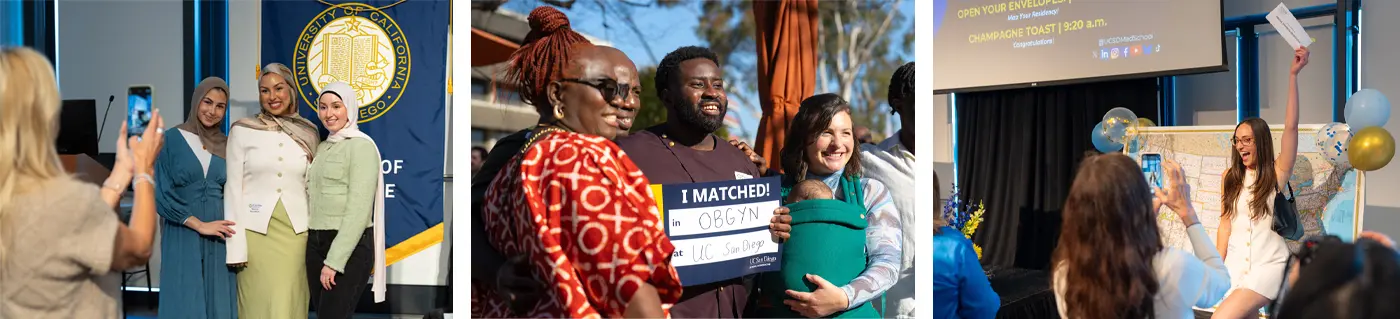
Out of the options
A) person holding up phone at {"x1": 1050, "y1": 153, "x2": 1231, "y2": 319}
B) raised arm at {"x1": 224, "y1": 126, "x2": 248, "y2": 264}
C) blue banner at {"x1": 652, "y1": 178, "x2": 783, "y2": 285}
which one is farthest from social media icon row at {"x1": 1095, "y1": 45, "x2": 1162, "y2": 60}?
raised arm at {"x1": 224, "y1": 126, "x2": 248, "y2": 264}

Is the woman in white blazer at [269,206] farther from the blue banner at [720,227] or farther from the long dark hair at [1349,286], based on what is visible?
the long dark hair at [1349,286]

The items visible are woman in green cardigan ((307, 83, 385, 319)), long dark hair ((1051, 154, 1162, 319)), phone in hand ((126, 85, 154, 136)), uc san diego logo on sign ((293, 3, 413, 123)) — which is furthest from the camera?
phone in hand ((126, 85, 154, 136))

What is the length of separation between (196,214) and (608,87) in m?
1.75

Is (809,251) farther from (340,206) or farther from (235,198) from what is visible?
(235,198)

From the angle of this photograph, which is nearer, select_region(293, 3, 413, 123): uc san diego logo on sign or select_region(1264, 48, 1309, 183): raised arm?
select_region(1264, 48, 1309, 183): raised arm

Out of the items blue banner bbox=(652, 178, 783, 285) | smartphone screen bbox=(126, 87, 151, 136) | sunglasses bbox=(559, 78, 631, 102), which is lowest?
blue banner bbox=(652, 178, 783, 285)

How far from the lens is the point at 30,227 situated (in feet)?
7.65

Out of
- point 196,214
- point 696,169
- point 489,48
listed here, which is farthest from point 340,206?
point 696,169

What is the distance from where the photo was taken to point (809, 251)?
105 inches

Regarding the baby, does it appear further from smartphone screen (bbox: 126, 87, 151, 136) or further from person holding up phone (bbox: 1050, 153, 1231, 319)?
smartphone screen (bbox: 126, 87, 151, 136)

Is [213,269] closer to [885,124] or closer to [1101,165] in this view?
[885,124]

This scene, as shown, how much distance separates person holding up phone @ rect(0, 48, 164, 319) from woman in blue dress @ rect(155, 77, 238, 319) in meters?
0.80

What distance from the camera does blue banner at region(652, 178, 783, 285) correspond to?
98.4 inches

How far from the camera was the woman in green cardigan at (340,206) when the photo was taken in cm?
333
